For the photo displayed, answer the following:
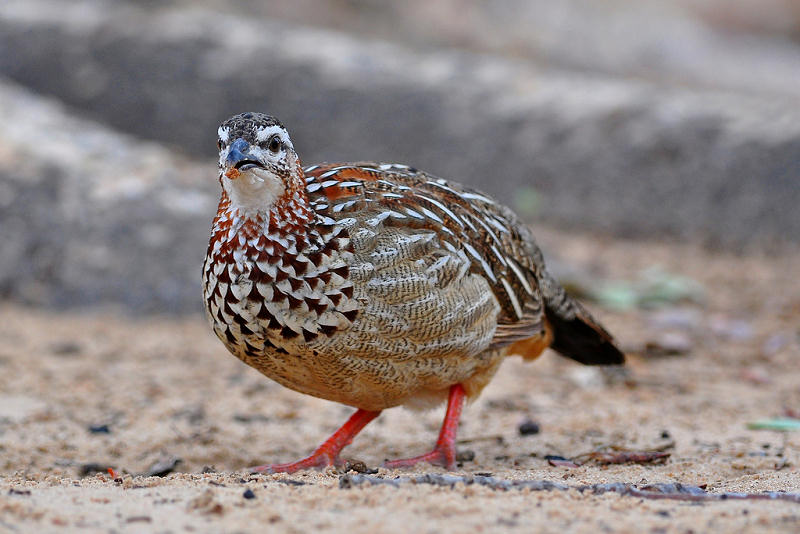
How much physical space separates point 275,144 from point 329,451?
1.50 m

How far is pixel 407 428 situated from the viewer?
5.86m

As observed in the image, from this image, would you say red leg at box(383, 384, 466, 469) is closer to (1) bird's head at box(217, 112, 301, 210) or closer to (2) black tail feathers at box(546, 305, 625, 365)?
(2) black tail feathers at box(546, 305, 625, 365)

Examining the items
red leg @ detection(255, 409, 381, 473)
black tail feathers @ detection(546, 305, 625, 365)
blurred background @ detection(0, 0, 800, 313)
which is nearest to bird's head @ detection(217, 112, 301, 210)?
red leg @ detection(255, 409, 381, 473)

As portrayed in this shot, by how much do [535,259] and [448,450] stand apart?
3.58 feet

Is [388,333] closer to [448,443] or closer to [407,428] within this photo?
[448,443]

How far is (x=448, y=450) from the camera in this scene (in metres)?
4.79

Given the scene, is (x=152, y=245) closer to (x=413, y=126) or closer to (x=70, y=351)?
(x=70, y=351)

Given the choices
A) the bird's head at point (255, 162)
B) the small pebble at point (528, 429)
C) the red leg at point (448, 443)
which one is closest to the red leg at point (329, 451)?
the red leg at point (448, 443)

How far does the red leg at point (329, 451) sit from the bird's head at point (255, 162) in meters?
1.25

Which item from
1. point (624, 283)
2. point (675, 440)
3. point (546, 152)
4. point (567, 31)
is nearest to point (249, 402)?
point (675, 440)

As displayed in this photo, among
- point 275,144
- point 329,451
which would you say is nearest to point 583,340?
point 329,451

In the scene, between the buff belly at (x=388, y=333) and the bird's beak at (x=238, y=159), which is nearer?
the bird's beak at (x=238, y=159)

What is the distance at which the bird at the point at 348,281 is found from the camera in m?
4.12

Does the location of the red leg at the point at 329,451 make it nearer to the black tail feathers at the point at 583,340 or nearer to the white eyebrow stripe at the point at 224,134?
the black tail feathers at the point at 583,340
